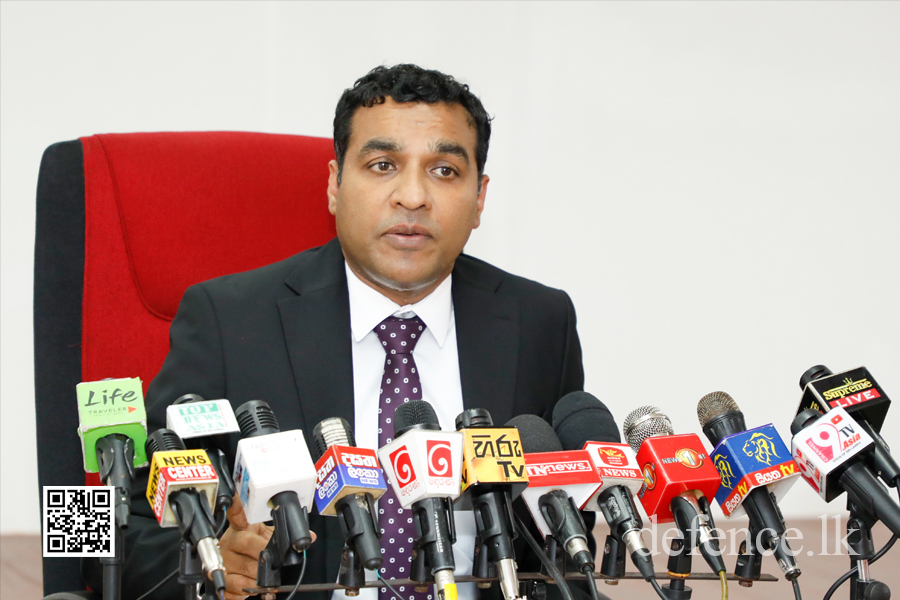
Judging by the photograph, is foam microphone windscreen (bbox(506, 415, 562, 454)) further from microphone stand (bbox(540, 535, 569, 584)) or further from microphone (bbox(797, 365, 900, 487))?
microphone (bbox(797, 365, 900, 487))

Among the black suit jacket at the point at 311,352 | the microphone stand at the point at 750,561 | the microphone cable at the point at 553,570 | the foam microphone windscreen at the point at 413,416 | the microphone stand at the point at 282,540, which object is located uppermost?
the black suit jacket at the point at 311,352

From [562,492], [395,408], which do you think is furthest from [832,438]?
[395,408]

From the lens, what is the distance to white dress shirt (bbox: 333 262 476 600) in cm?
154

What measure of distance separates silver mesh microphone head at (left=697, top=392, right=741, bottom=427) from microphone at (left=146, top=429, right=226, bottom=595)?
2.25ft

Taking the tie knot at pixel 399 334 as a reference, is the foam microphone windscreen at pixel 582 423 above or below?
below

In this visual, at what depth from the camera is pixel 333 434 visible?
0.93 meters

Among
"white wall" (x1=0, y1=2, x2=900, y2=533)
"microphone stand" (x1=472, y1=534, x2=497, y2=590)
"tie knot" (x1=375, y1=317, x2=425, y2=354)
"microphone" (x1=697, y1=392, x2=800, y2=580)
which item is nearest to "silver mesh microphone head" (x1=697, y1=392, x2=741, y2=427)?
"microphone" (x1=697, y1=392, x2=800, y2=580)

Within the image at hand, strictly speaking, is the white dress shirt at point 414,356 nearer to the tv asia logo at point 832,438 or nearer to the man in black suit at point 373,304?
the man in black suit at point 373,304

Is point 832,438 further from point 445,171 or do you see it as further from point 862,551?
point 445,171

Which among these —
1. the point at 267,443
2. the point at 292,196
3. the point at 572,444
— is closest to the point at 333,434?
the point at 267,443

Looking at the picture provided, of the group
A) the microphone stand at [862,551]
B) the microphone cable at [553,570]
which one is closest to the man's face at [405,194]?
the microphone cable at [553,570]

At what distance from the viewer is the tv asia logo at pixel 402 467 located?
0.88m

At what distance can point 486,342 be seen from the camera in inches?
67.4

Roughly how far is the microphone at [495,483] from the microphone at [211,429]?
0.26 m
